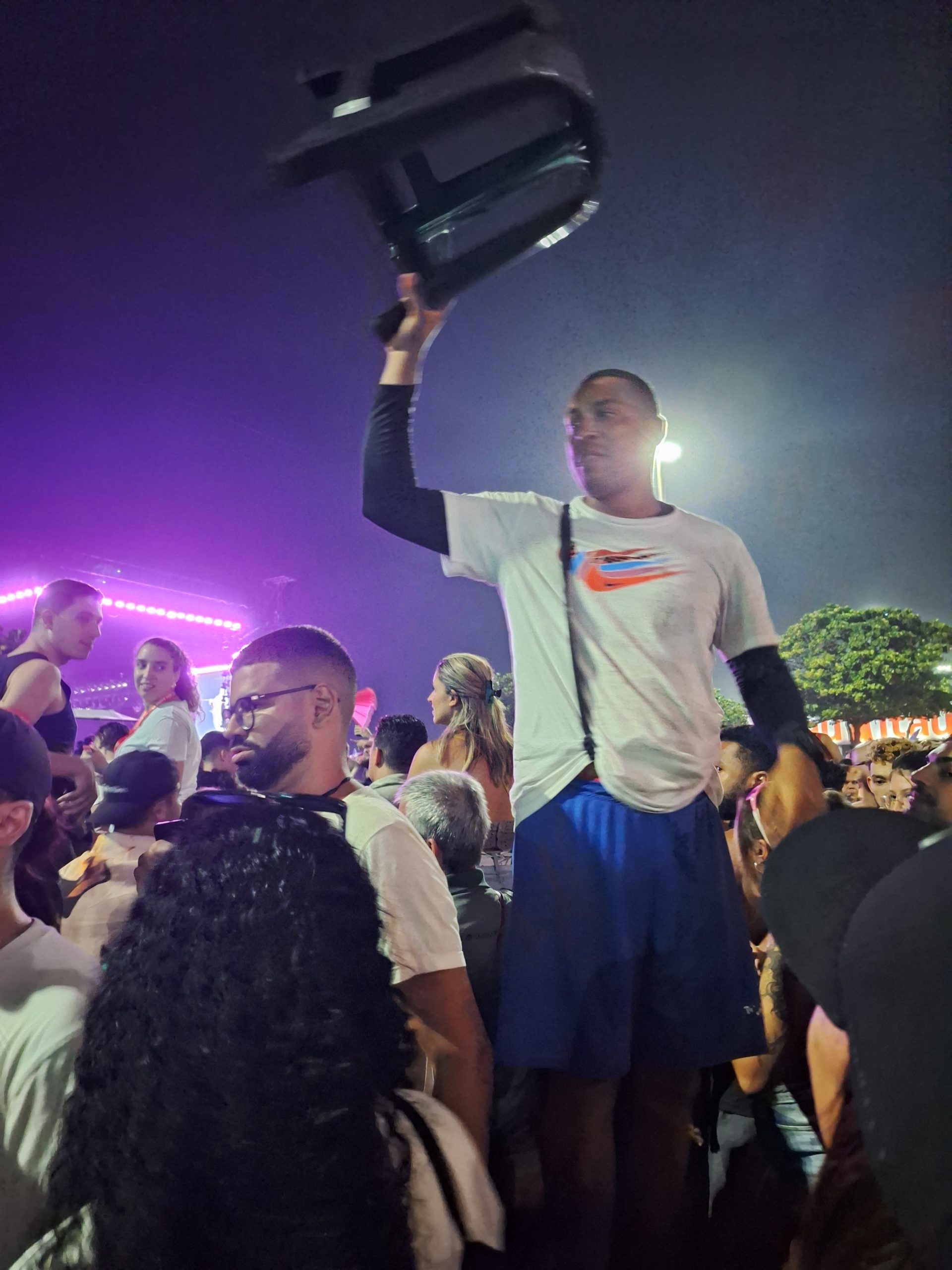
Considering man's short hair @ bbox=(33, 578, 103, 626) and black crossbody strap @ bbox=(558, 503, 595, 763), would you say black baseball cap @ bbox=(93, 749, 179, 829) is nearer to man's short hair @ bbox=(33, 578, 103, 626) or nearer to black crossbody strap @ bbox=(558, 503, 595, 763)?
man's short hair @ bbox=(33, 578, 103, 626)

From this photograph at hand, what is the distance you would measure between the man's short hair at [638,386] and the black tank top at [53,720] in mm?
1204

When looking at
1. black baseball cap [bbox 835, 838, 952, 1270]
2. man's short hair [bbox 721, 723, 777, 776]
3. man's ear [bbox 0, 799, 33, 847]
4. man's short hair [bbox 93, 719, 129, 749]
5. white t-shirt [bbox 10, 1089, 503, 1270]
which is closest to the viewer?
black baseball cap [bbox 835, 838, 952, 1270]

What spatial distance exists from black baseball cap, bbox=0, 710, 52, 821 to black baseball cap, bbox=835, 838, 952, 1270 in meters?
1.23

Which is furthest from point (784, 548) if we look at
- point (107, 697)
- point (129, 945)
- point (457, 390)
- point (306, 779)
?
point (107, 697)

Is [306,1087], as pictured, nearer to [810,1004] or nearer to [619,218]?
[810,1004]

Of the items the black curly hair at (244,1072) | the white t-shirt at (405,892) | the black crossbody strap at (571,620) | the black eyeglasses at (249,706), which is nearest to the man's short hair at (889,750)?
the black crossbody strap at (571,620)

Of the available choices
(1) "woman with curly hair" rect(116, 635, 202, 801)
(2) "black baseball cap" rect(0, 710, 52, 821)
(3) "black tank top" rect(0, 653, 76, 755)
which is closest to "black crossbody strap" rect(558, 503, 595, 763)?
(1) "woman with curly hair" rect(116, 635, 202, 801)

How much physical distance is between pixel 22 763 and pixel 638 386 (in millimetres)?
1218

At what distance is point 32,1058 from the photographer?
3.33 feet

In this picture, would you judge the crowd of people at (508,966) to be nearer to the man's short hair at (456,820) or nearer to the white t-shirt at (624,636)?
the white t-shirt at (624,636)

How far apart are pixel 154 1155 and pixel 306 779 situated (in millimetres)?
541

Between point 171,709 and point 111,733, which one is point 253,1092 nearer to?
point 171,709

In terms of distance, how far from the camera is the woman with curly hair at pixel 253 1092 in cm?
94

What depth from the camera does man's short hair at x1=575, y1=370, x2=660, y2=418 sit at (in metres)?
1.19
